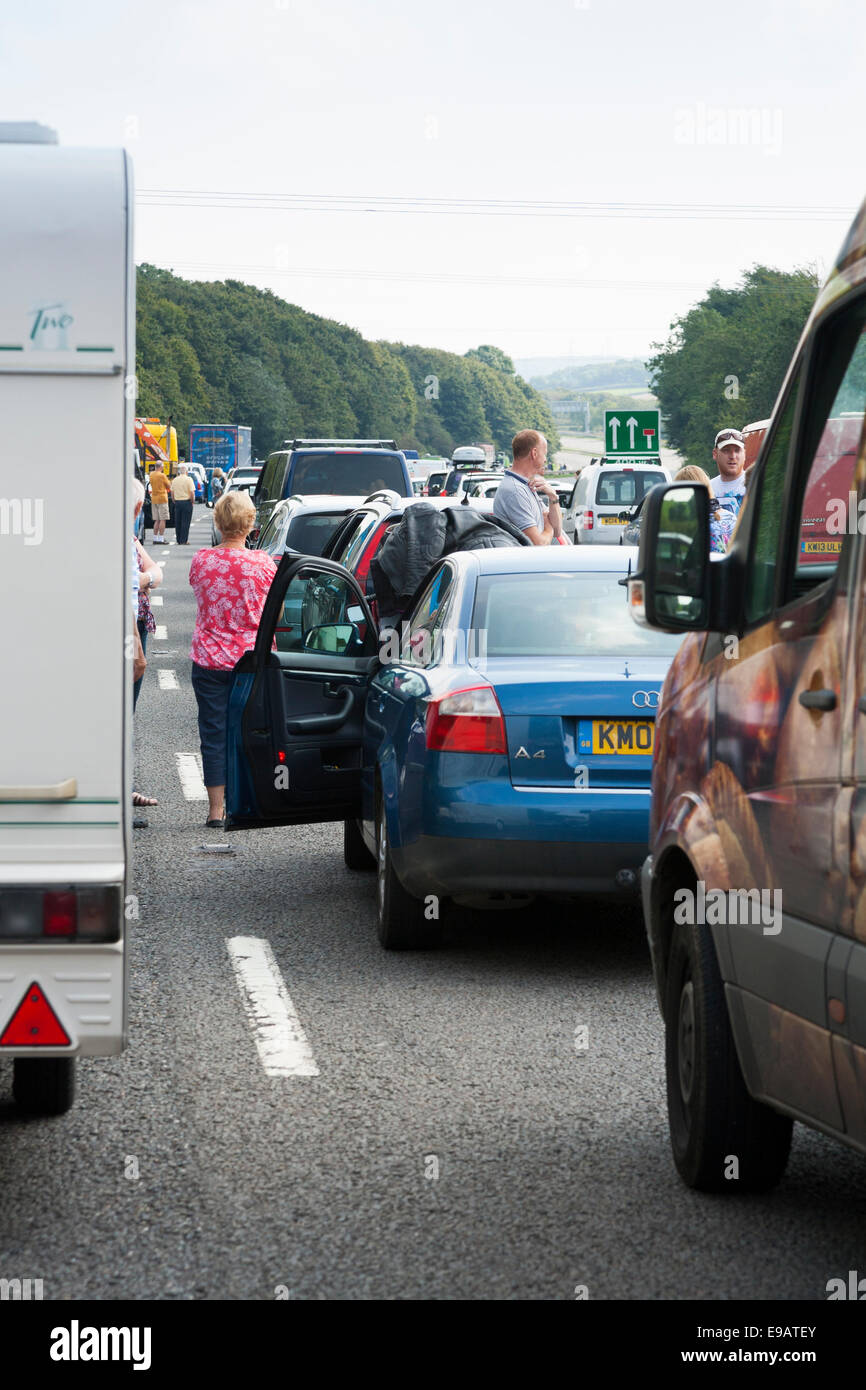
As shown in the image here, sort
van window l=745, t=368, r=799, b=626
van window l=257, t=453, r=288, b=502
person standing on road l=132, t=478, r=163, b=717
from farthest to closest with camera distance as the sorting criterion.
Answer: van window l=257, t=453, r=288, b=502 → person standing on road l=132, t=478, r=163, b=717 → van window l=745, t=368, r=799, b=626

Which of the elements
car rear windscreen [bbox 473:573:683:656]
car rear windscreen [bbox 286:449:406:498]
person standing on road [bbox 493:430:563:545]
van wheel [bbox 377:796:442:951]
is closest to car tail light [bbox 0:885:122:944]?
van wheel [bbox 377:796:442:951]

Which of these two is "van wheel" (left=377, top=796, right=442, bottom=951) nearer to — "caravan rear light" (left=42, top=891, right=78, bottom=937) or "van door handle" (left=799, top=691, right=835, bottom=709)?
"caravan rear light" (left=42, top=891, right=78, bottom=937)

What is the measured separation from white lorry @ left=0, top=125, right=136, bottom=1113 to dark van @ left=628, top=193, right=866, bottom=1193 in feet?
3.90

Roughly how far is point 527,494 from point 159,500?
36.4 m

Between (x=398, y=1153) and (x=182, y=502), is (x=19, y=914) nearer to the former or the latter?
(x=398, y=1153)

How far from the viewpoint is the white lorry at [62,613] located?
4328mm

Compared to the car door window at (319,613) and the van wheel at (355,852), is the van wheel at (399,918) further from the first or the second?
the car door window at (319,613)

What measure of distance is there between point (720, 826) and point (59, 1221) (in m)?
1.78

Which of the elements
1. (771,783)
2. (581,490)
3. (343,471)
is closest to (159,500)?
(581,490)

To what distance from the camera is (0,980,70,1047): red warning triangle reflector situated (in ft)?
14.2

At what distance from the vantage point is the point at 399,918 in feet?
25.3

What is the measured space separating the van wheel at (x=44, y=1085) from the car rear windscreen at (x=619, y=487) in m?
28.9

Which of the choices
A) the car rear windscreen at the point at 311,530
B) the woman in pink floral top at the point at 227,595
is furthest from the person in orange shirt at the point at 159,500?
the woman in pink floral top at the point at 227,595
